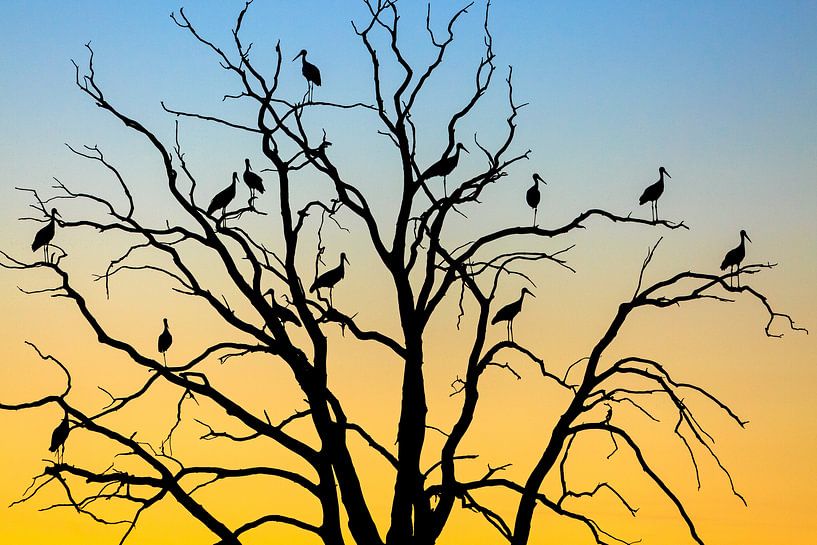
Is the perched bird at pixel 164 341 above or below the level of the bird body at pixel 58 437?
above

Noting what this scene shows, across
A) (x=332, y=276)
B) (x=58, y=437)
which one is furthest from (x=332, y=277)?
(x=58, y=437)

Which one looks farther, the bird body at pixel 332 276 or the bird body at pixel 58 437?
the bird body at pixel 332 276

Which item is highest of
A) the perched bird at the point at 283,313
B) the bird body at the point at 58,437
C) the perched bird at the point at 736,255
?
the perched bird at the point at 736,255

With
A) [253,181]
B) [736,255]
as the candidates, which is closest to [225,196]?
[253,181]

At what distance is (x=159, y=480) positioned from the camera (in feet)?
33.4

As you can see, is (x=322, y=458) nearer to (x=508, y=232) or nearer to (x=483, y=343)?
(x=483, y=343)

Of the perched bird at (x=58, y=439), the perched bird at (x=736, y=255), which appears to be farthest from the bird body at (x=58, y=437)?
the perched bird at (x=736, y=255)

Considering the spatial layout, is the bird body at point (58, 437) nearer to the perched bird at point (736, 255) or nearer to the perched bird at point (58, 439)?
the perched bird at point (58, 439)

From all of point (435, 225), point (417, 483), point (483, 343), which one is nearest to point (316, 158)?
point (435, 225)

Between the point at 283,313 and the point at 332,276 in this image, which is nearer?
the point at 283,313

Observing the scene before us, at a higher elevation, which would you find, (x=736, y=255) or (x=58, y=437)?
(x=736, y=255)

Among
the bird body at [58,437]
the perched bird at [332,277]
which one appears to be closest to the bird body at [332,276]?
the perched bird at [332,277]

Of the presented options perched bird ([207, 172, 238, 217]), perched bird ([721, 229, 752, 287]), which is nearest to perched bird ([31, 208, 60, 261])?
perched bird ([207, 172, 238, 217])

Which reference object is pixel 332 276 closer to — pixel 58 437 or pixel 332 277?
pixel 332 277
